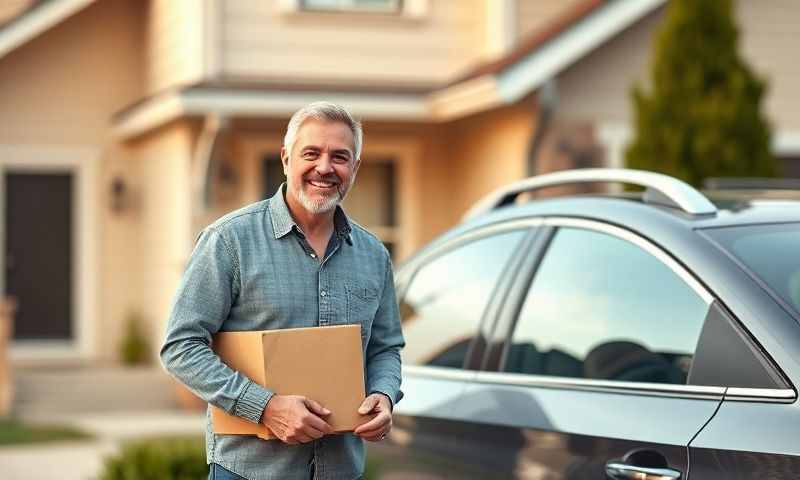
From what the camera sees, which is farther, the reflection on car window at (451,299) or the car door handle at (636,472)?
the reflection on car window at (451,299)

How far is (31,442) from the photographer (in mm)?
12336

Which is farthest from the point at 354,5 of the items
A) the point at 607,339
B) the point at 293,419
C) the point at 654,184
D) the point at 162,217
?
the point at 293,419

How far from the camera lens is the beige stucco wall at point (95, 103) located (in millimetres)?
16297

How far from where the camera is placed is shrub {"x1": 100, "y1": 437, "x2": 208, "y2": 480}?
25.6 feet

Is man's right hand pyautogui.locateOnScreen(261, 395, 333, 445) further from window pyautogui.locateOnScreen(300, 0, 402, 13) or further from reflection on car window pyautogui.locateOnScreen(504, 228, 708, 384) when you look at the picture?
window pyautogui.locateOnScreen(300, 0, 402, 13)

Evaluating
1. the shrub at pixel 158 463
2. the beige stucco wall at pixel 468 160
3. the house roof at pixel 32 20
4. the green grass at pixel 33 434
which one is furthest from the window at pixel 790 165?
the shrub at pixel 158 463

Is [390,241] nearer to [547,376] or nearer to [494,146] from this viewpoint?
[494,146]

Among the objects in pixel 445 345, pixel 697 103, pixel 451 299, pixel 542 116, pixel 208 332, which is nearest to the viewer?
pixel 208 332

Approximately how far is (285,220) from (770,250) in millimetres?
1299

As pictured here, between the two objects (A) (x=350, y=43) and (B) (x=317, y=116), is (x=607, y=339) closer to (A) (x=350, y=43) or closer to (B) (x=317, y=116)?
(B) (x=317, y=116)

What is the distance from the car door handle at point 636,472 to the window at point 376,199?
11340mm

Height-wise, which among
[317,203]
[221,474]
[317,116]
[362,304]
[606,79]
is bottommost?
[221,474]

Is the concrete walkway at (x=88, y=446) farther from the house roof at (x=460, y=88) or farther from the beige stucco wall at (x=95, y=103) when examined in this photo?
the house roof at (x=460, y=88)

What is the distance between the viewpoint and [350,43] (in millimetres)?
14750
